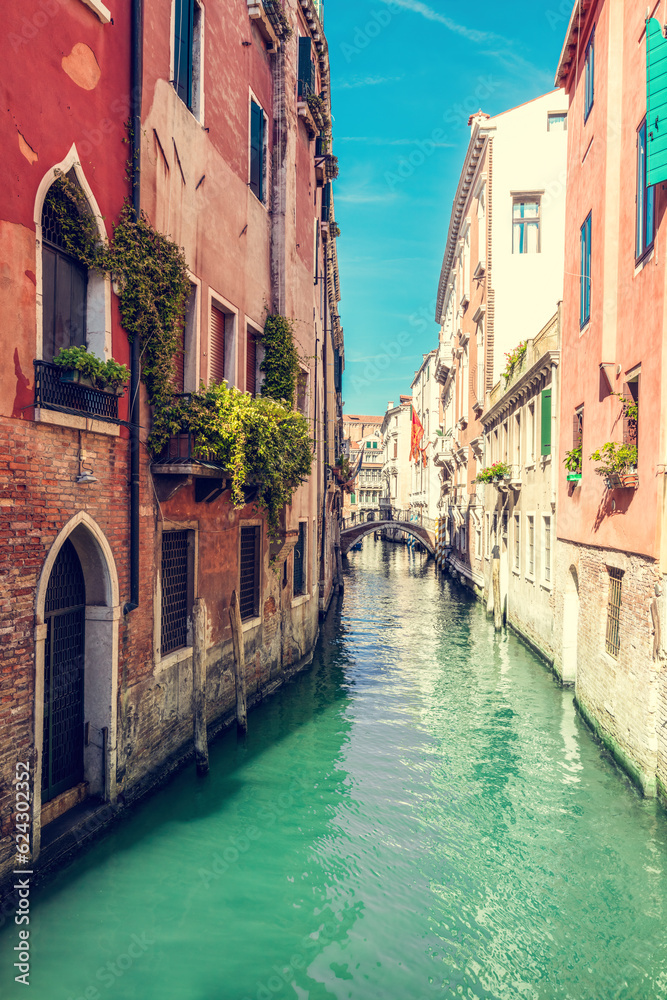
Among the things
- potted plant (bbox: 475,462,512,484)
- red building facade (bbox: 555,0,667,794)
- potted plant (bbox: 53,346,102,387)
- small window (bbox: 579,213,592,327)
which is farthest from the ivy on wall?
potted plant (bbox: 475,462,512,484)

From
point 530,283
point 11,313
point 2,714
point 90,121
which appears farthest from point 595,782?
point 530,283

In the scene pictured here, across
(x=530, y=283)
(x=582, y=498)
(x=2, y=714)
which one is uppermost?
(x=530, y=283)

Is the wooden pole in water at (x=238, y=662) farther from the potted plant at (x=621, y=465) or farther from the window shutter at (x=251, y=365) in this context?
the potted plant at (x=621, y=465)

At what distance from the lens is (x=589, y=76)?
11.3 metres

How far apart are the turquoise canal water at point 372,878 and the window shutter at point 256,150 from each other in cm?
816

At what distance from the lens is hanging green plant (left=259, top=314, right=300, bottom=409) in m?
11.5

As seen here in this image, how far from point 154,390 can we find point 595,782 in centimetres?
665

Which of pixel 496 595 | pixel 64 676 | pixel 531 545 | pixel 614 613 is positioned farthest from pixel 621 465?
pixel 496 595

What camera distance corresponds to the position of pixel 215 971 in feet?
16.6

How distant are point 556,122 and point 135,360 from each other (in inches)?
943

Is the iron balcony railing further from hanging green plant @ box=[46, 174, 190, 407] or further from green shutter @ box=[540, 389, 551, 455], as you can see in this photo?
green shutter @ box=[540, 389, 551, 455]

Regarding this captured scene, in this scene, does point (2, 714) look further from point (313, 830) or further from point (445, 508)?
point (445, 508)

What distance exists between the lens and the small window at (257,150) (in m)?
11.2

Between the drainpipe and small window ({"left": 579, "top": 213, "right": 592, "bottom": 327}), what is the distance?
6955mm
